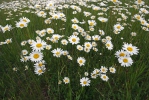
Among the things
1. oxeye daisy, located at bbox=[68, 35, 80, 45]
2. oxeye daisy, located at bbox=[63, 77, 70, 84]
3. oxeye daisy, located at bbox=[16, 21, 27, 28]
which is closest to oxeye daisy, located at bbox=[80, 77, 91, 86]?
oxeye daisy, located at bbox=[63, 77, 70, 84]

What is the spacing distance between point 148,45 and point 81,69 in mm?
1292

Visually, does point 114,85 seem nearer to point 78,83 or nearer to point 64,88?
point 78,83

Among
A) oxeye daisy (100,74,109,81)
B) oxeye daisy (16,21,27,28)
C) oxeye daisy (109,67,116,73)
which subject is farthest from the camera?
oxeye daisy (16,21,27,28)

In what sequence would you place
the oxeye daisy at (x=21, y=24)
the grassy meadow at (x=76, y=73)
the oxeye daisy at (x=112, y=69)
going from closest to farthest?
the grassy meadow at (x=76, y=73) < the oxeye daisy at (x=112, y=69) < the oxeye daisy at (x=21, y=24)

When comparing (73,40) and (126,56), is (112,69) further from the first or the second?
(73,40)

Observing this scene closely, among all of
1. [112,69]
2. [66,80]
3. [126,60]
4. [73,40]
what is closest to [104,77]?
[112,69]

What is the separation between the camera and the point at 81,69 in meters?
2.39

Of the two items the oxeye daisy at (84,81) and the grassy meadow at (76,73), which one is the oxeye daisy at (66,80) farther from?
the oxeye daisy at (84,81)

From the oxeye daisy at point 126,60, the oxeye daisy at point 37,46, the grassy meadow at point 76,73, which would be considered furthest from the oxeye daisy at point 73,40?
the oxeye daisy at point 126,60

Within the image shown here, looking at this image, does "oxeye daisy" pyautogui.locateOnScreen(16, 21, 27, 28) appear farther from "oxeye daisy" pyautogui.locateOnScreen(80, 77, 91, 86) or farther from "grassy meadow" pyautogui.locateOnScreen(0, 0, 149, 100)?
"oxeye daisy" pyautogui.locateOnScreen(80, 77, 91, 86)

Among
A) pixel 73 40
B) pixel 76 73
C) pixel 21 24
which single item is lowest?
pixel 76 73

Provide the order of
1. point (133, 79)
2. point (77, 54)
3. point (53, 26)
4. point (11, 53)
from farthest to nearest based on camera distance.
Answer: point (53, 26) → point (11, 53) → point (77, 54) → point (133, 79)

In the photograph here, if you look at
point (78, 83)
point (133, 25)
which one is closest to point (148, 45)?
point (133, 25)

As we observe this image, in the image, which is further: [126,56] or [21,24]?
[21,24]
